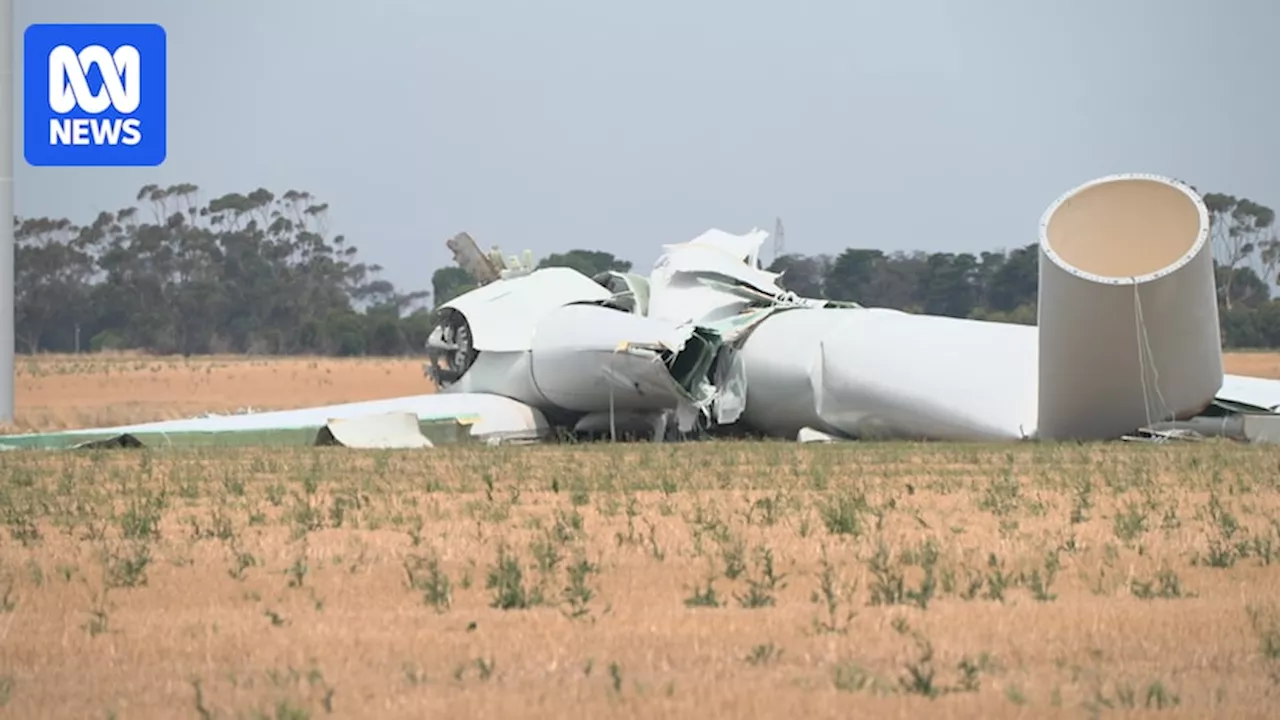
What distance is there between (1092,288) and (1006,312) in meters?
58.9

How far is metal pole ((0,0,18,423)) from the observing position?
2630 centimetres

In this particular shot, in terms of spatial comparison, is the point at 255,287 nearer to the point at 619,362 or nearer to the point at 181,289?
the point at 181,289

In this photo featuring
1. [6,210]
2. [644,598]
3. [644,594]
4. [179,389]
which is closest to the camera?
[644,598]

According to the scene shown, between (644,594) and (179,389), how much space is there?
38577mm

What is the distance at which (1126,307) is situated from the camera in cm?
1964

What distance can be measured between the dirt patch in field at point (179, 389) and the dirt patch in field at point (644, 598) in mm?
14172

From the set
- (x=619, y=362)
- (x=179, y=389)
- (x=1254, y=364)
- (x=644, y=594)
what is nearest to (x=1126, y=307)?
(x=619, y=362)

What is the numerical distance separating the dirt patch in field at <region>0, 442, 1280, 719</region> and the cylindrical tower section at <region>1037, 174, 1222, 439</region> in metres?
4.20

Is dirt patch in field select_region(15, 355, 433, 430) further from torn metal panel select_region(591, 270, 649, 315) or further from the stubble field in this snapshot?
the stubble field

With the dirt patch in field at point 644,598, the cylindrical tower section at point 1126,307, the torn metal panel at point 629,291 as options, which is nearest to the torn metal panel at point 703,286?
the torn metal panel at point 629,291

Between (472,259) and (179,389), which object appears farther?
(179,389)

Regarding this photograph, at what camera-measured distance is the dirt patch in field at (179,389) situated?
3183 cm

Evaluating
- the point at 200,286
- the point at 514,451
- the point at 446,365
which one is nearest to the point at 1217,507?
the point at 514,451

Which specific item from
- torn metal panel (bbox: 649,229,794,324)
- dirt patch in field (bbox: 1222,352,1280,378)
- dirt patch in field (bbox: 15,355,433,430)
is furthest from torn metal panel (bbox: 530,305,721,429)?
dirt patch in field (bbox: 1222,352,1280,378)
